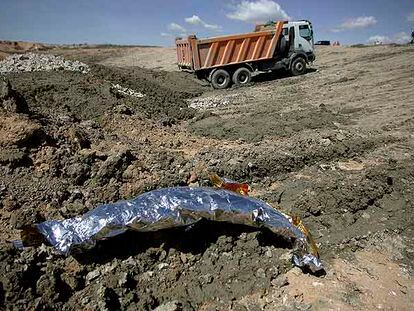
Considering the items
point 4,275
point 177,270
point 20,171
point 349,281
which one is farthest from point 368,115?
point 4,275

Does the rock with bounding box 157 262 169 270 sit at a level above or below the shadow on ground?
below

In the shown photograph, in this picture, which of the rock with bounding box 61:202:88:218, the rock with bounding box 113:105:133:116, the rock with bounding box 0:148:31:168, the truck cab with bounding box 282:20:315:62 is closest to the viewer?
the rock with bounding box 61:202:88:218

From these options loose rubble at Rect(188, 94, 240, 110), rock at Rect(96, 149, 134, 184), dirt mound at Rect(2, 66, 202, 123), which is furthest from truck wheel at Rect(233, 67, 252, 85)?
rock at Rect(96, 149, 134, 184)

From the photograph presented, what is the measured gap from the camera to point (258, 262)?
3.67 m

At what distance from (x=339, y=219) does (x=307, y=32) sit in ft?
39.7

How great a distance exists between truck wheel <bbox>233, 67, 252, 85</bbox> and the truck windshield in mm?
2720

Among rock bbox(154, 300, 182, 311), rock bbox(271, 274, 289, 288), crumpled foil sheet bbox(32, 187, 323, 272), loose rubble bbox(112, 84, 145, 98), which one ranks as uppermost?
loose rubble bbox(112, 84, 145, 98)

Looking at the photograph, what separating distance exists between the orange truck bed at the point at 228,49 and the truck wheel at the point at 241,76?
35cm

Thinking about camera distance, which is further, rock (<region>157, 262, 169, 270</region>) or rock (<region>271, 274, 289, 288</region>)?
rock (<region>157, 262, 169, 270</region>)

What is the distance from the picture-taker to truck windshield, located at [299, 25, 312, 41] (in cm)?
1464

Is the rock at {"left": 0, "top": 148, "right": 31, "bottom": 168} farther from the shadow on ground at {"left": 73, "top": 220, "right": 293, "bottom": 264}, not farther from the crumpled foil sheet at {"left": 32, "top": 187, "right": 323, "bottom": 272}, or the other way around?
the shadow on ground at {"left": 73, "top": 220, "right": 293, "bottom": 264}

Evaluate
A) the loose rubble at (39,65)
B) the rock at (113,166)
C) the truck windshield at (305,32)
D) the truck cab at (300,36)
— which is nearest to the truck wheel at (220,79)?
the truck cab at (300,36)

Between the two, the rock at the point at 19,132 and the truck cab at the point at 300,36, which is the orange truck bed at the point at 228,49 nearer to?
the truck cab at the point at 300,36

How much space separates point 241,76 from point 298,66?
272cm
